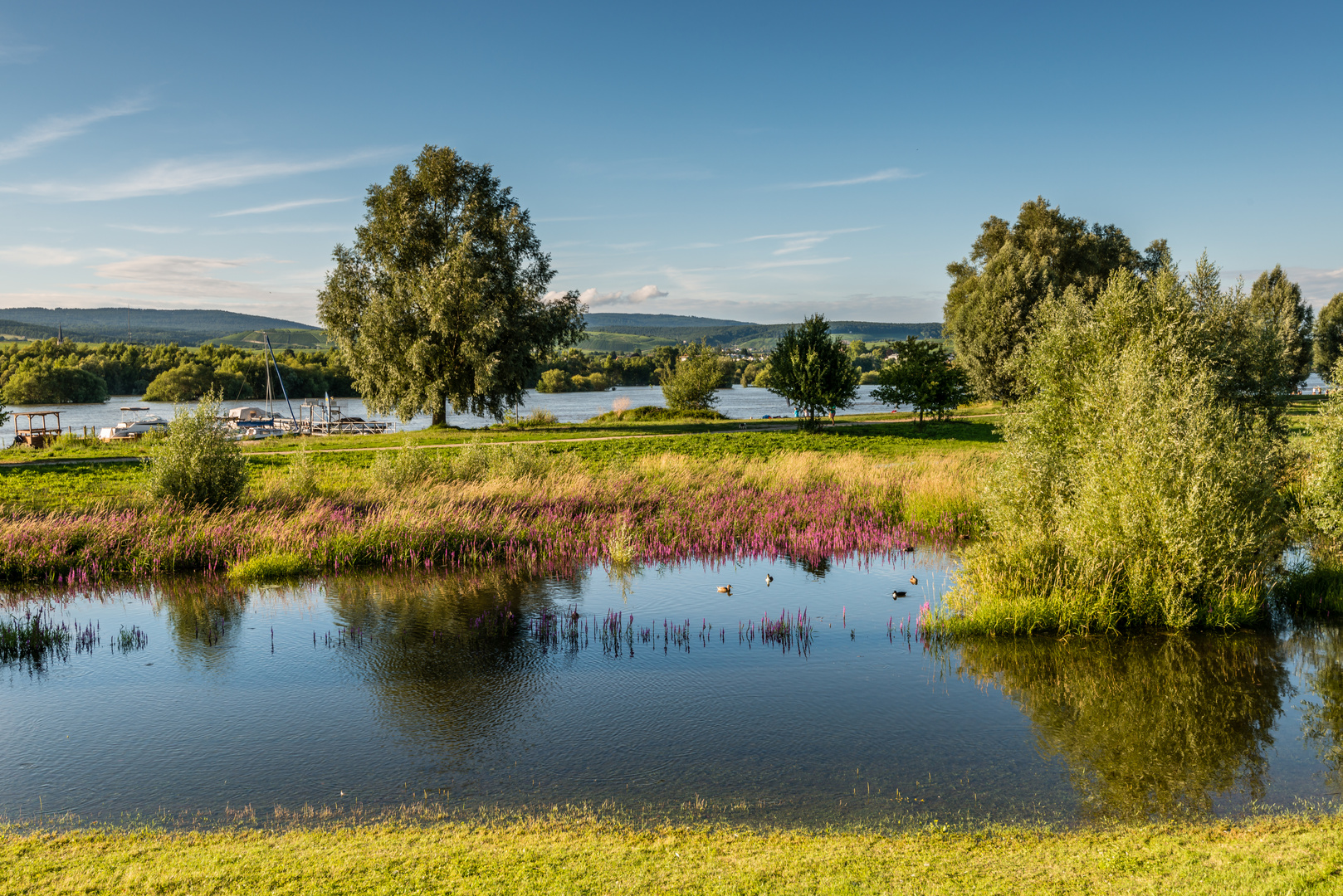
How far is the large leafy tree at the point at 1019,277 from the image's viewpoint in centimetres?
6241

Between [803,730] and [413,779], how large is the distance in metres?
4.66

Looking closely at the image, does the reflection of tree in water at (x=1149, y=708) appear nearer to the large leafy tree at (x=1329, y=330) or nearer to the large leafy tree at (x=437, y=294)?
the large leafy tree at (x=437, y=294)

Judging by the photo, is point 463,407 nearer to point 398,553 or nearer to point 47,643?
point 398,553

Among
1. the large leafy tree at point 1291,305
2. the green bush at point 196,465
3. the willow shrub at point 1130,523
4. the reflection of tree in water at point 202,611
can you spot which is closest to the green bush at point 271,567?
the reflection of tree in water at point 202,611

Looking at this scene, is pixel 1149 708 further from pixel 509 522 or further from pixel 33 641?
pixel 33 641

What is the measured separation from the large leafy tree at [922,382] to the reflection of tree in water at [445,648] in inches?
1367

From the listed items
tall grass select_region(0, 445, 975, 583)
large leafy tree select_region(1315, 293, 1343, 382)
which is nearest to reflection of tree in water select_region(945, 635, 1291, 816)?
tall grass select_region(0, 445, 975, 583)

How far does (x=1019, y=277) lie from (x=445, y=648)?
59268mm

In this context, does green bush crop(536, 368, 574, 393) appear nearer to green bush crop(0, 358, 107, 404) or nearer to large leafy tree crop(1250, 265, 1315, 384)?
green bush crop(0, 358, 107, 404)

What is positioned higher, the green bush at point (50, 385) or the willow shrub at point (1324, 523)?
the green bush at point (50, 385)

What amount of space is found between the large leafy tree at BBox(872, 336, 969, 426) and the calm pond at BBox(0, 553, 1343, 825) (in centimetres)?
3458

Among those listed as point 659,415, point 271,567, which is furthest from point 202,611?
point 659,415

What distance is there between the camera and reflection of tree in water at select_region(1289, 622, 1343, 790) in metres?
10.1

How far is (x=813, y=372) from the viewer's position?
48.3 metres
